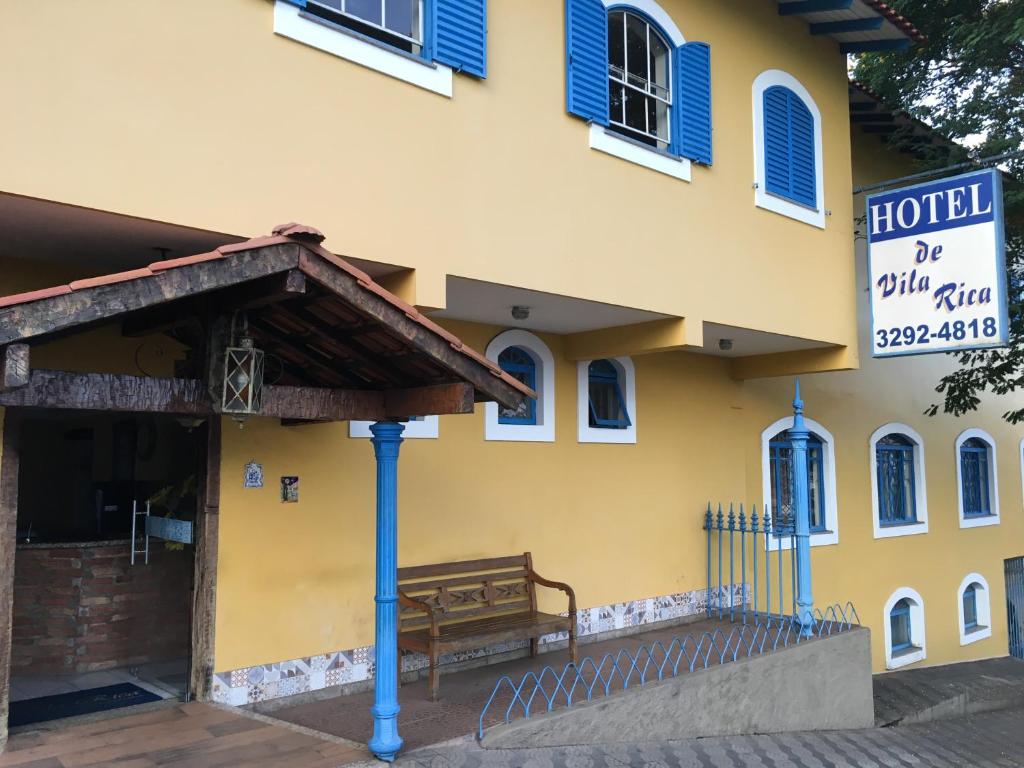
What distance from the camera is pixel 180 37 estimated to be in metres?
4.88

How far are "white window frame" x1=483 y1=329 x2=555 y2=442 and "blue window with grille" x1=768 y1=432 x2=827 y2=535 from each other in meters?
3.77

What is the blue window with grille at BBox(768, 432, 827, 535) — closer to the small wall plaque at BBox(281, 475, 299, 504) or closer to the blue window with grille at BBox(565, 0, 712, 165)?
the blue window with grille at BBox(565, 0, 712, 165)

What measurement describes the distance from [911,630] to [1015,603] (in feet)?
11.9

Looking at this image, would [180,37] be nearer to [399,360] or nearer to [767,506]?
[399,360]

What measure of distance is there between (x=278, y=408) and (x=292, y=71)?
2.07m

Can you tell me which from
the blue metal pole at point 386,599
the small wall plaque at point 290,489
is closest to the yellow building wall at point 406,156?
the blue metal pole at point 386,599

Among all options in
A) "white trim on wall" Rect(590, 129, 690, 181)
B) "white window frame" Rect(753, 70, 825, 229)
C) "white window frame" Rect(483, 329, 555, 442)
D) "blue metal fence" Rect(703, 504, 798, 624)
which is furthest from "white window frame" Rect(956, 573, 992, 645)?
"white trim on wall" Rect(590, 129, 690, 181)

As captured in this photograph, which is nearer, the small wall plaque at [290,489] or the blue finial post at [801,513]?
the small wall plaque at [290,489]

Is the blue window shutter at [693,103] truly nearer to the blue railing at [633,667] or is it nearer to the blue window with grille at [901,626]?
the blue railing at [633,667]

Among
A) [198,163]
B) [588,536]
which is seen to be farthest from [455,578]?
[198,163]

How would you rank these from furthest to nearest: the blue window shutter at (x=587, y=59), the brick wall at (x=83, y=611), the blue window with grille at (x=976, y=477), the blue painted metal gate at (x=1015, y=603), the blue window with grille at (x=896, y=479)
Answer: the blue painted metal gate at (x=1015, y=603) < the blue window with grille at (x=976, y=477) < the blue window with grille at (x=896, y=479) < the blue window shutter at (x=587, y=59) < the brick wall at (x=83, y=611)

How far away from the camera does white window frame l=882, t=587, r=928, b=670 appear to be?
12359mm

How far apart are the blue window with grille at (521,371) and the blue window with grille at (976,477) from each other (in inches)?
355

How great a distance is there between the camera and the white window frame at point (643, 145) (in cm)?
724
